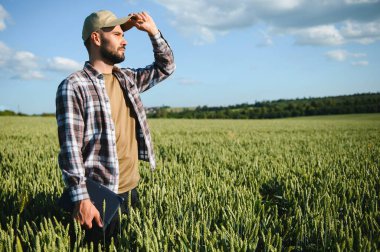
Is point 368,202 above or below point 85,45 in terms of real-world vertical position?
below

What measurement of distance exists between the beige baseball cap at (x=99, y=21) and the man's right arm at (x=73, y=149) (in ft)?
1.78

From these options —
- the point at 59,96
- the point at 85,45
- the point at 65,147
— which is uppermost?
the point at 85,45

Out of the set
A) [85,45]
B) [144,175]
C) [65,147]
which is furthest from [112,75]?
[144,175]

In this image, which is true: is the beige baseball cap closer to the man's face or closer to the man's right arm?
the man's face

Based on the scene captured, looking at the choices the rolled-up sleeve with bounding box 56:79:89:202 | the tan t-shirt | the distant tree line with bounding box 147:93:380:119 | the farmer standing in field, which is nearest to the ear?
the farmer standing in field

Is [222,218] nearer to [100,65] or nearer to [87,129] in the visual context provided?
[87,129]

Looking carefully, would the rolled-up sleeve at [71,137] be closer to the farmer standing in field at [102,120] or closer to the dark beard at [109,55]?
the farmer standing in field at [102,120]

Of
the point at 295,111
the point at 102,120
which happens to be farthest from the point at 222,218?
the point at 295,111

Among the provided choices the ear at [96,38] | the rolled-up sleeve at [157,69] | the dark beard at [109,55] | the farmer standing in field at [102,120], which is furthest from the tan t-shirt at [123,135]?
the rolled-up sleeve at [157,69]

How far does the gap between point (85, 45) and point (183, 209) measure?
5.43 feet

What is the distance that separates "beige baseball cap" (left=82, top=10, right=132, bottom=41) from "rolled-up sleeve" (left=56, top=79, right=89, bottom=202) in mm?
542

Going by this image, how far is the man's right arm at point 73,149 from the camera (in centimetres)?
208

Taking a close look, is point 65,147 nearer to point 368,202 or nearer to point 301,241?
point 301,241

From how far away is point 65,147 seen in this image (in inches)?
85.3
